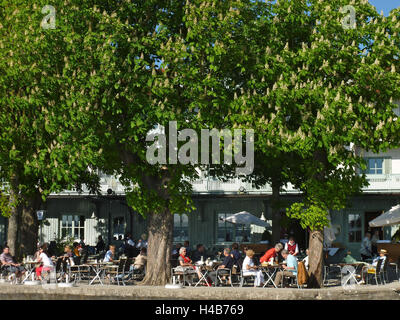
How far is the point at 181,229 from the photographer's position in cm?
4469

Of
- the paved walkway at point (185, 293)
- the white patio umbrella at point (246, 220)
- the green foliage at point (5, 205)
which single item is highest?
the green foliage at point (5, 205)

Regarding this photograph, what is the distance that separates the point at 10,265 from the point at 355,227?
23.4 meters

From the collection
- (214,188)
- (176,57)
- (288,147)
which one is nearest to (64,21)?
(176,57)

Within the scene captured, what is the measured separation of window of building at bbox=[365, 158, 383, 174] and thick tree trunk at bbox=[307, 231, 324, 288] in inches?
754

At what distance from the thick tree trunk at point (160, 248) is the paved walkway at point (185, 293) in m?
2.01

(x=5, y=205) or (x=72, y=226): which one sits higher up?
(x=5, y=205)

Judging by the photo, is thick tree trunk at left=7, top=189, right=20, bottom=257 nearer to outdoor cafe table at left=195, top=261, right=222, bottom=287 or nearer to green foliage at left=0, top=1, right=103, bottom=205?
green foliage at left=0, top=1, right=103, bottom=205

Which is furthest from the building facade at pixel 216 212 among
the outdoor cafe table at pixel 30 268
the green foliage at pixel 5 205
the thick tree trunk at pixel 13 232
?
the outdoor cafe table at pixel 30 268

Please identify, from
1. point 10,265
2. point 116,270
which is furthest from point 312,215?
point 10,265

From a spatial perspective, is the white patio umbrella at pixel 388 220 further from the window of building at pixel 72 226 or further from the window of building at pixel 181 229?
the window of building at pixel 72 226

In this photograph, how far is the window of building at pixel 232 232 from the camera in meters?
44.0

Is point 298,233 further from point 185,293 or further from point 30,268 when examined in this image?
point 185,293

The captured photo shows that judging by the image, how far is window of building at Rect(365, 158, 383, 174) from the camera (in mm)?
43562
